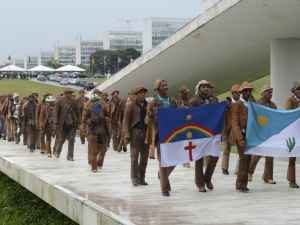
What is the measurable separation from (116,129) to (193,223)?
36.4ft

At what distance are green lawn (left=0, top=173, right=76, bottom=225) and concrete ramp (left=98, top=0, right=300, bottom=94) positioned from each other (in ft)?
18.3

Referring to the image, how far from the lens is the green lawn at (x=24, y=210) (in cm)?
1338

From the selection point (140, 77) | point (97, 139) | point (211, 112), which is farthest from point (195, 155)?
point (140, 77)

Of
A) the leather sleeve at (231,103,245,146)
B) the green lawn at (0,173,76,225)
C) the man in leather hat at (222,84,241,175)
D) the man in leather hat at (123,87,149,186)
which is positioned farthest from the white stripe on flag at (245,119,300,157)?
the green lawn at (0,173,76,225)

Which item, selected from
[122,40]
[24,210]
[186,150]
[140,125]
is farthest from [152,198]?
[122,40]

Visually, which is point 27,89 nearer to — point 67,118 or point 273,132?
point 67,118

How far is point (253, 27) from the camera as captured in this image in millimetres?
16094

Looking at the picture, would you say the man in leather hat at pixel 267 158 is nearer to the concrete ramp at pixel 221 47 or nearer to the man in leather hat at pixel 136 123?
the man in leather hat at pixel 136 123

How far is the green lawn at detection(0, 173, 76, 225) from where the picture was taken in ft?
43.9

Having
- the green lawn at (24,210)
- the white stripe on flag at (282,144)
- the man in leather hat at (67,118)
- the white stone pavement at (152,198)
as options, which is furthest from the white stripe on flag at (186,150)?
the man in leather hat at (67,118)

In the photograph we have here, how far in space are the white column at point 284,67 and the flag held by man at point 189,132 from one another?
5946 mm

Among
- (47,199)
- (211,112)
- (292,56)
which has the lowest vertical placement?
(47,199)

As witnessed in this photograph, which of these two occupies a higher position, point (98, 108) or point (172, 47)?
point (172, 47)

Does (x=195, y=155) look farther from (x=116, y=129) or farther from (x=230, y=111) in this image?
(x=116, y=129)
